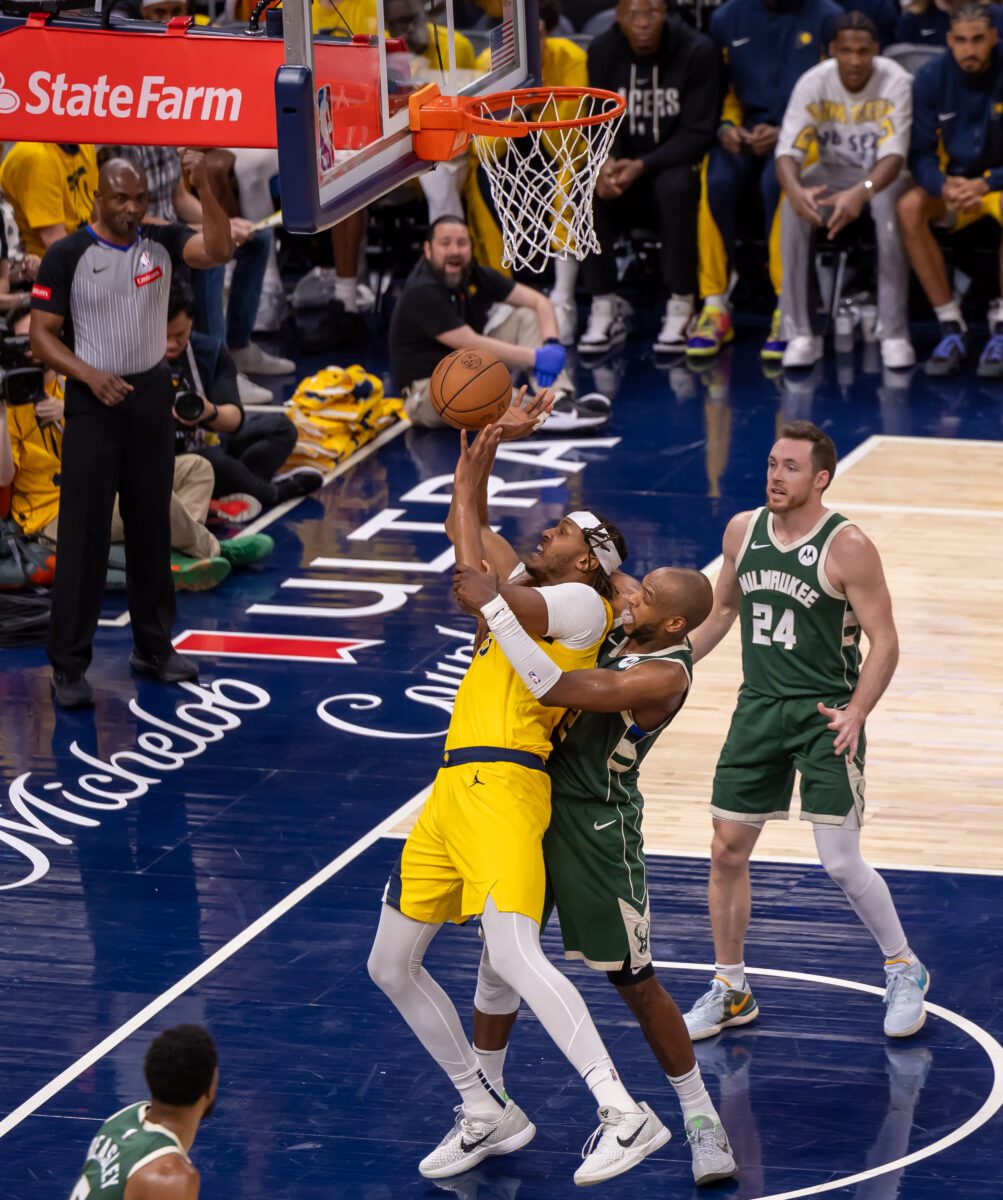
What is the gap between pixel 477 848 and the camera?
18.5ft

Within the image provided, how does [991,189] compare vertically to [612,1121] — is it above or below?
above

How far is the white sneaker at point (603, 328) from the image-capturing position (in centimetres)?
1517

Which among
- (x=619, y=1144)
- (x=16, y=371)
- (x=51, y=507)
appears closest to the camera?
(x=619, y=1144)

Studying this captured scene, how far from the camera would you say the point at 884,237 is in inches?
571

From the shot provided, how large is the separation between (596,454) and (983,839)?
547 centimetres

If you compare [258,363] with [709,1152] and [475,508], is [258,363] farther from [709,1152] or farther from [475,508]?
[709,1152]

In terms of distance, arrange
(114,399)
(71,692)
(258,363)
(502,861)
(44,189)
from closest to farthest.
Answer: (502,861)
(114,399)
(71,692)
(44,189)
(258,363)

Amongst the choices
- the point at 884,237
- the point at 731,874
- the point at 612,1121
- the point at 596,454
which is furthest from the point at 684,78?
the point at 612,1121

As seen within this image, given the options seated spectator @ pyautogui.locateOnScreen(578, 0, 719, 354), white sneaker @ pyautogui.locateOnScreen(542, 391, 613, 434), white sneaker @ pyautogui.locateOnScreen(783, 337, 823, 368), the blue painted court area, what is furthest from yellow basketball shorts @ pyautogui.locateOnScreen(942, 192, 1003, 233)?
the blue painted court area

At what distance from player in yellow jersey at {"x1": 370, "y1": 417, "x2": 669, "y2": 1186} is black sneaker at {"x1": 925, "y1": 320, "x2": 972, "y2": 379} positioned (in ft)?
29.1

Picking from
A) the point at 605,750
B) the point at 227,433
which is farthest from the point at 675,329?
the point at 605,750

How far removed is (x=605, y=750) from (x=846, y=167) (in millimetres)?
9655

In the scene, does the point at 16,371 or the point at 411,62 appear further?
the point at 16,371

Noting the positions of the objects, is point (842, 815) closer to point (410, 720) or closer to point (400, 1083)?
point (400, 1083)
